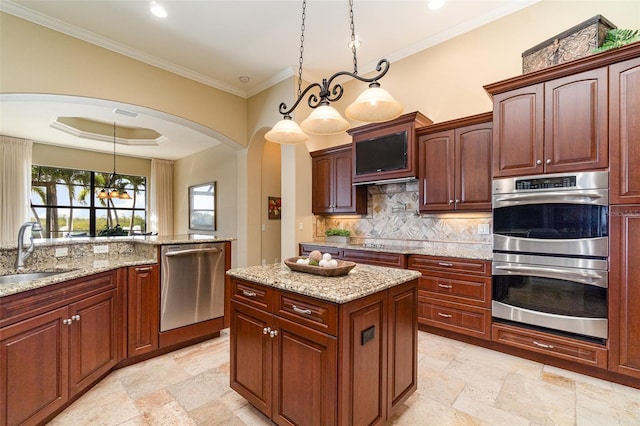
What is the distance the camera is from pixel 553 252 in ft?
8.13

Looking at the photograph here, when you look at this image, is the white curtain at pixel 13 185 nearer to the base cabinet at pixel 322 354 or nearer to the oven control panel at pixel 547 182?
the base cabinet at pixel 322 354

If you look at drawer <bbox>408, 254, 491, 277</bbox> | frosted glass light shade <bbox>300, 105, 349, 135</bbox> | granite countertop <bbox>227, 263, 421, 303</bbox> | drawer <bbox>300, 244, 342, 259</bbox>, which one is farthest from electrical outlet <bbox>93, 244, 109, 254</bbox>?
drawer <bbox>408, 254, 491, 277</bbox>

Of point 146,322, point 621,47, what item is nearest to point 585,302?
point 621,47

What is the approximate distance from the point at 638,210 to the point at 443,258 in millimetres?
1506

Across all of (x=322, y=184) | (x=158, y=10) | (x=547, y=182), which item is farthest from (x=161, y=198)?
(x=547, y=182)

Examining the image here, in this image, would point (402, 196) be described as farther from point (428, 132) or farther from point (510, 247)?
point (510, 247)

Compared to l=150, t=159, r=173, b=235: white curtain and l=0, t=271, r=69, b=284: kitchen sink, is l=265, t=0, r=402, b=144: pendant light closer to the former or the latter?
l=0, t=271, r=69, b=284: kitchen sink

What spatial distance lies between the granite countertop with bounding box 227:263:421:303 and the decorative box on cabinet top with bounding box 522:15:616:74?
236 cm

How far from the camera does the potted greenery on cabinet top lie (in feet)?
14.6

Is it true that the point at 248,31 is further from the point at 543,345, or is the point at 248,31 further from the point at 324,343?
the point at 543,345

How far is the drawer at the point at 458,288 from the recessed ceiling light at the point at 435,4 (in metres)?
2.89

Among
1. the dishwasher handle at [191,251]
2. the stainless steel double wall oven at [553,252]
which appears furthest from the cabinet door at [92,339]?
the stainless steel double wall oven at [553,252]

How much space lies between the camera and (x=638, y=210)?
214cm

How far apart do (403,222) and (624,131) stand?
2.34m
